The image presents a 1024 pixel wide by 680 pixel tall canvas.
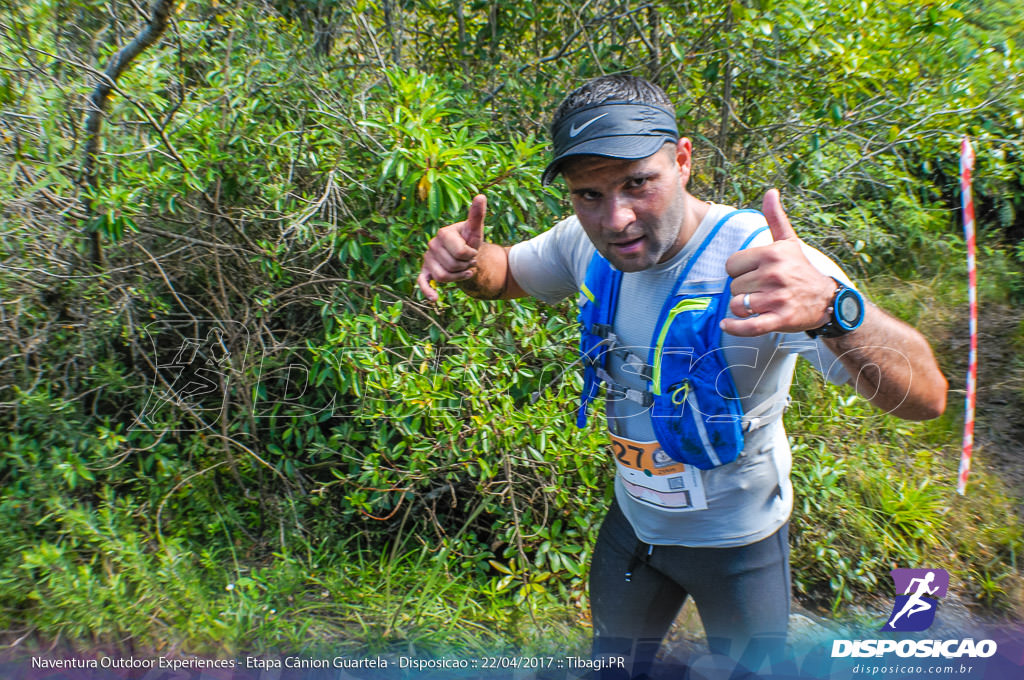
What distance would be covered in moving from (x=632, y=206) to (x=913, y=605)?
5.70 feet

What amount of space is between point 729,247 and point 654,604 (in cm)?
109

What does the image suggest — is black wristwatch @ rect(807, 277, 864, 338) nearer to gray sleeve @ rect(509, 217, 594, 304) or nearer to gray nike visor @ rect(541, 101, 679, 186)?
gray nike visor @ rect(541, 101, 679, 186)

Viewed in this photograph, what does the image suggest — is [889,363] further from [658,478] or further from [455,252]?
[455,252]

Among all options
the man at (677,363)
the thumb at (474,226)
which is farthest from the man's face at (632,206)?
Result: the thumb at (474,226)

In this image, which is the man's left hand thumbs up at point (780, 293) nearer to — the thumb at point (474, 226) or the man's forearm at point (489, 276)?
the thumb at point (474, 226)

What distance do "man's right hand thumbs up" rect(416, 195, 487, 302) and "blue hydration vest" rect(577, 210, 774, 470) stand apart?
59 cm

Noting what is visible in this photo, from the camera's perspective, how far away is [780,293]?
120cm

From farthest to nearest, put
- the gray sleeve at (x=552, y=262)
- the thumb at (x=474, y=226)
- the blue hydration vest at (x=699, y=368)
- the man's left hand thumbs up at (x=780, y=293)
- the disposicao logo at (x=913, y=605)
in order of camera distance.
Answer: the disposicao logo at (x=913, y=605), the gray sleeve at (x=552, y=262), the thumb at (x=474, y=226), the blue hydration vest at (x=699, y=368), the man's left hand thumbs up at (x=780, y=293)

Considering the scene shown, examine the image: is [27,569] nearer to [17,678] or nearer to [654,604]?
[17,678]

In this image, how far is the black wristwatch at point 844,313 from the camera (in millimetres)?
1208

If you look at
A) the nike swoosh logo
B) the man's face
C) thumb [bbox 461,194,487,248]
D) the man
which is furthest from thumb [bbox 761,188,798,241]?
thumb [bbox 461,194,487,248]

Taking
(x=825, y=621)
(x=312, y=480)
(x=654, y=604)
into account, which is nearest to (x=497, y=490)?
(x=312, y=480)

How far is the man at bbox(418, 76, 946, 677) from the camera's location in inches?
50.9

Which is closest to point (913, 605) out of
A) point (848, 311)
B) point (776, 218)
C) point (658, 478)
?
point (658, 478)
